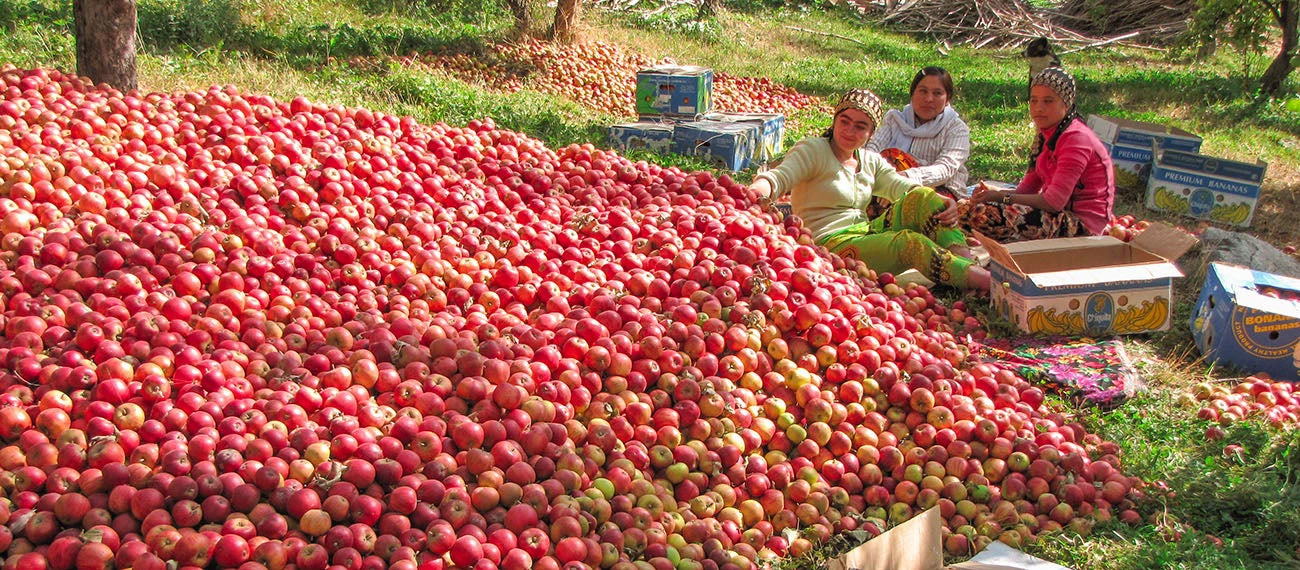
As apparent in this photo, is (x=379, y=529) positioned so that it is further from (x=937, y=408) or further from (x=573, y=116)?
(x=573, y=116)

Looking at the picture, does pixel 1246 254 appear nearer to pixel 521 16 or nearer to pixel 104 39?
pixel 104 39

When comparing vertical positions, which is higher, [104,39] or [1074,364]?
[104,39]

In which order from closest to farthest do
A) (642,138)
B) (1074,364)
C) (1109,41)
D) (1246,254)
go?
(1074,364) → (1246,254) → (642,138) → (1109,41)

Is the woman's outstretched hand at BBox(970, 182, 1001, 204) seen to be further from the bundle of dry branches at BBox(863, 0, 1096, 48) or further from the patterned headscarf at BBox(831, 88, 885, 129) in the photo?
the bundle of dry branches at BBox(863, 0, 1096, 48)

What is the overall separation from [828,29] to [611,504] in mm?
14819

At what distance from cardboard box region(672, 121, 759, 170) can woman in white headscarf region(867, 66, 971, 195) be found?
1043 mm

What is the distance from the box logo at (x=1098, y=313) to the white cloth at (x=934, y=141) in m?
1.57

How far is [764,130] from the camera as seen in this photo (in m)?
7.43

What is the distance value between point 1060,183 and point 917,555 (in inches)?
124

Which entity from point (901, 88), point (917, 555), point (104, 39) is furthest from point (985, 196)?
point (901, 88)

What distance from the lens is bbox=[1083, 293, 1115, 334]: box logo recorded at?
4.48 metres

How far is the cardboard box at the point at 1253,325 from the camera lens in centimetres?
429

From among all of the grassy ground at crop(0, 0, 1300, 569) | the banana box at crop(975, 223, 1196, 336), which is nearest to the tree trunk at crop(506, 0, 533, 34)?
the grassy ground at crop(0, 0, 1300, 569)

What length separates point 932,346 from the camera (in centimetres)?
383
